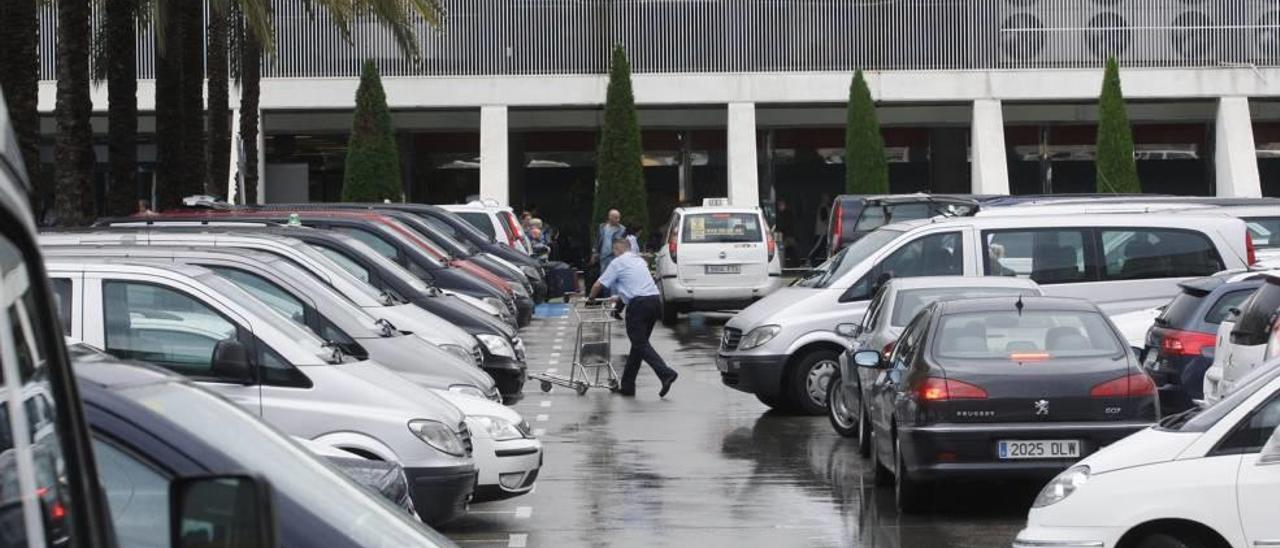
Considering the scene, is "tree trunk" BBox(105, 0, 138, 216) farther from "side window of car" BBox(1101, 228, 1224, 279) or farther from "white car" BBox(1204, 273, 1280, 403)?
"white car" BBox(1204, 273, 1280, 403)

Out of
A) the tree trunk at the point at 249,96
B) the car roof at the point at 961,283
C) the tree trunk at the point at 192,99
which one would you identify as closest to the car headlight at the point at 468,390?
the car roof at the point at 961,283

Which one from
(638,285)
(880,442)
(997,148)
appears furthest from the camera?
(997,148)

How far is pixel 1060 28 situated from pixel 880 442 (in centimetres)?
3782

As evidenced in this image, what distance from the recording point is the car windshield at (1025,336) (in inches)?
491

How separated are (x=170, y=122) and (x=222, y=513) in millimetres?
23356

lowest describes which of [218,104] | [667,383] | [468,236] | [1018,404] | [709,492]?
[709,492]

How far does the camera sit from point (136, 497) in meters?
4.63

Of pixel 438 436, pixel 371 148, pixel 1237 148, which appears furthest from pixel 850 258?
pixel 1237 148

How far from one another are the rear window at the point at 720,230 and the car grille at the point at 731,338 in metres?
11.5

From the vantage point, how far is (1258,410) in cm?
900

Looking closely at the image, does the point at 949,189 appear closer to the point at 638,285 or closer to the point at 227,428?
the point at 638,285

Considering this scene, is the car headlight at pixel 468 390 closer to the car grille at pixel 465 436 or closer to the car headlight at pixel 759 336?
the car grille at pixel 465 436

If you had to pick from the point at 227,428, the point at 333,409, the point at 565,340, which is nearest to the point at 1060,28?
the point at 565,340

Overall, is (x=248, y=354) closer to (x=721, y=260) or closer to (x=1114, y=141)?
(x=721, y=260)
